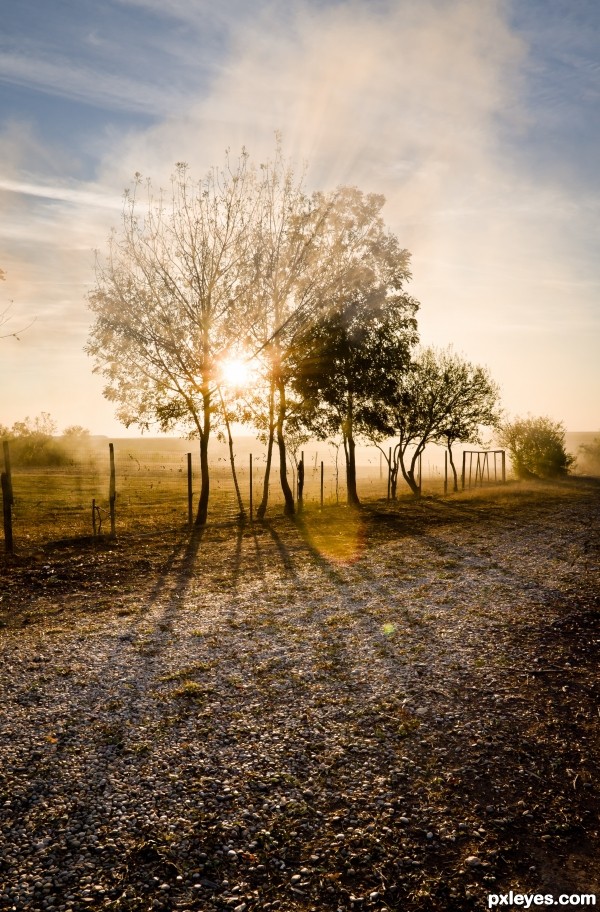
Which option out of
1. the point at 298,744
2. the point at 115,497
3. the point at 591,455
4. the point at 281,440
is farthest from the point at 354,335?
the point at 591,455

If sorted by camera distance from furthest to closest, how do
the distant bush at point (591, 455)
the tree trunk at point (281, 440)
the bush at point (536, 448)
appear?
the distant bush at point (591, 455)
the bush at point (536, 448)
the tree trunk at point (281, 440)

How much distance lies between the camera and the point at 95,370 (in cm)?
2734

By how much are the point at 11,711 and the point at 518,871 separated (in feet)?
19.7

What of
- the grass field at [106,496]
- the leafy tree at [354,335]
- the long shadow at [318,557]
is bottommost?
the long shadow at [318,557]

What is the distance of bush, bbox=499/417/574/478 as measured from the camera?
61.5 meters

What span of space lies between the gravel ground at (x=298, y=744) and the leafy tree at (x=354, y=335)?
→ 19.4 metres

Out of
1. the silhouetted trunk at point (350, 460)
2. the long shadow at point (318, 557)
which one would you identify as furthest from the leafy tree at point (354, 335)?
the long shadow at point (318, 557)

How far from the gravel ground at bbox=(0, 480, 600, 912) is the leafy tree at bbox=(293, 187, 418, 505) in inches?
763

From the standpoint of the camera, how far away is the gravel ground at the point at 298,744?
4.66 meters

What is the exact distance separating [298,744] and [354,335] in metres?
28.9

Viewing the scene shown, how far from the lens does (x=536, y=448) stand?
204 feet

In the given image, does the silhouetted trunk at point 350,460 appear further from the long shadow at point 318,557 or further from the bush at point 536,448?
the bush at point 536,448

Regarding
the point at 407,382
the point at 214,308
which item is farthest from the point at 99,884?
the point at 407,382

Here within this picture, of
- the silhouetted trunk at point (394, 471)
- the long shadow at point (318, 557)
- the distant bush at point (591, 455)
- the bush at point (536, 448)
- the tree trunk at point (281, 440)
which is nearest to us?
the long shadow at point (318, 557)
